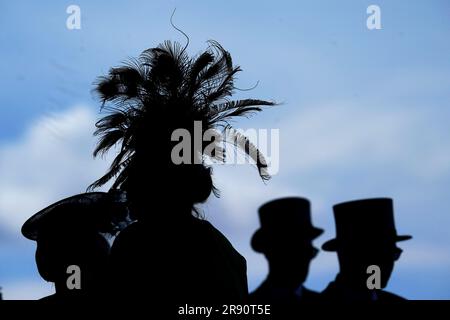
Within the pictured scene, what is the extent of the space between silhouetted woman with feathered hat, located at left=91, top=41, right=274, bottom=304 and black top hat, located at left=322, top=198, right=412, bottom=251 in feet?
1.97

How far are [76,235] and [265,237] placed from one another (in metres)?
1.28

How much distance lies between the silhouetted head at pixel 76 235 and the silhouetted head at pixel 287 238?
3.18 ft

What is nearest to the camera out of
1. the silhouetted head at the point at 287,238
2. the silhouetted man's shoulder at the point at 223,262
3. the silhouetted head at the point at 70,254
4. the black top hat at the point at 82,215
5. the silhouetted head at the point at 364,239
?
the silhouetted head at the point at 287,238

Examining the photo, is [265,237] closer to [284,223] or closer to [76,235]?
[284,223]

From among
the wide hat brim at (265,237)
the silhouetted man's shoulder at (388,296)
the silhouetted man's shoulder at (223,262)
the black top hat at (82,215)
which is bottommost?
the silhouetted man's shoulder at (388,296)

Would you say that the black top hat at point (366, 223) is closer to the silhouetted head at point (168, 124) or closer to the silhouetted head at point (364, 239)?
the silhouetted head at point (364, 239)

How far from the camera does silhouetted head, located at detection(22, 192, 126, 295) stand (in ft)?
10.9

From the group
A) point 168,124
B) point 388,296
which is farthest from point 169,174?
point 388,296

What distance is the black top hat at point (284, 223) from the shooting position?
263cm

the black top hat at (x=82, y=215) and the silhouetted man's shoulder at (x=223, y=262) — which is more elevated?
the black top hat at (x=82, y=215)

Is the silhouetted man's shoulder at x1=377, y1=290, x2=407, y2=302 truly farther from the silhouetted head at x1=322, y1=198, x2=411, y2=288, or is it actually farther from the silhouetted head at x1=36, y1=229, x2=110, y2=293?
the silhouetted head at x1=36, y1=229, x2=110, y2=293

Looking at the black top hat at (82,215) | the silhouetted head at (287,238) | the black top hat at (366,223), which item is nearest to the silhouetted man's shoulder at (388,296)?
the black top hat at (366,223)

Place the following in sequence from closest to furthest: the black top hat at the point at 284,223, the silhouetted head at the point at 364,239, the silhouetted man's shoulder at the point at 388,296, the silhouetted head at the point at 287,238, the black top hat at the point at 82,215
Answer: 1. the silhouetted head at the point at 287,238
2. the black top hat at the point at 284,223
3. the silhouetted head at the point at 364,239
4. the silhouetted man's shoulder at the point at 388,296
5. the black top hat at the point at 82,215

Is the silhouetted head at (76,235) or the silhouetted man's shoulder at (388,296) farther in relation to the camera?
the silhouetted head at (76,235)
